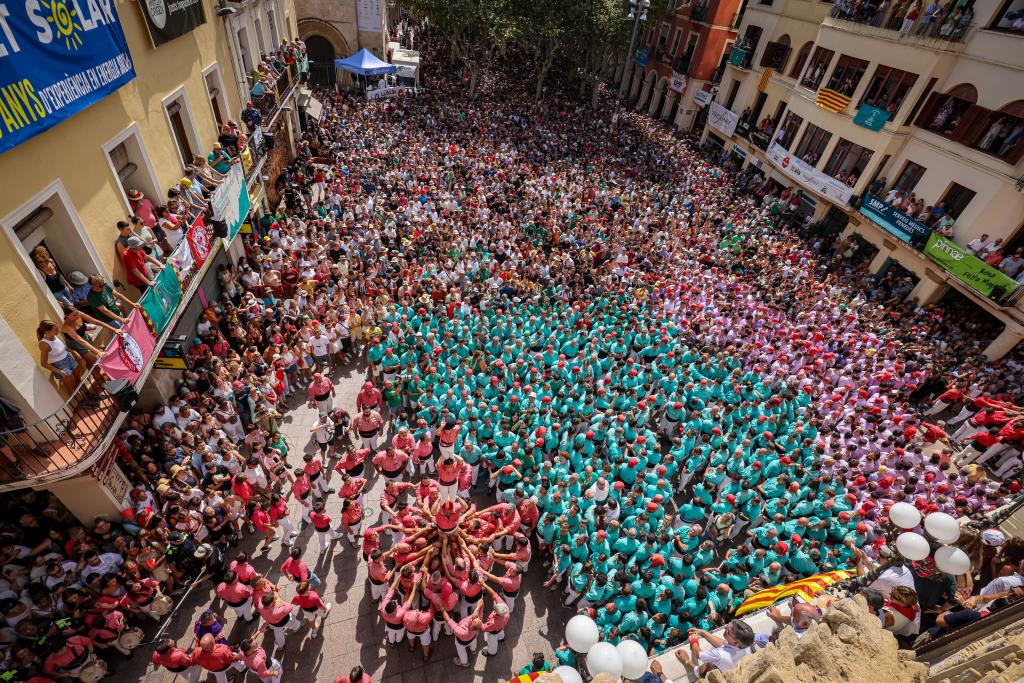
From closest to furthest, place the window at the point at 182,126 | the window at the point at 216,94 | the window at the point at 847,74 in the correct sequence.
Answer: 1. the window at the point at 182,126
2. the window at the point at 216,94
3. the window at the point at 847,74

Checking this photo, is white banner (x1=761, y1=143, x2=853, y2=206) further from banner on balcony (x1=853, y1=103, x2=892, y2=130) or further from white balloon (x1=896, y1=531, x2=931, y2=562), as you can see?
white balloon (x1=896, y1=531, x2=931, y2=562)

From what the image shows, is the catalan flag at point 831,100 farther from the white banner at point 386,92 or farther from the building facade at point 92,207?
the building facade at point 92,207

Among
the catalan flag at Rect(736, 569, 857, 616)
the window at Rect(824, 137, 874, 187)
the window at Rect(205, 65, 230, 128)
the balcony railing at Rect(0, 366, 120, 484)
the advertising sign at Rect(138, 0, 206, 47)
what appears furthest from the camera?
the window at Rect(824, 137, 874, 187)

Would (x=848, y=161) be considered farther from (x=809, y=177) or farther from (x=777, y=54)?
(x=777, y=54)

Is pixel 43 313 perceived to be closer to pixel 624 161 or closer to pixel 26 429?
pixel 26 429

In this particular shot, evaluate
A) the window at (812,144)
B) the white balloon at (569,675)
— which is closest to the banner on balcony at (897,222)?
the window at (812,144)

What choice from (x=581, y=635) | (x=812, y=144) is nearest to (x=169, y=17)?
(x=581, y=635)

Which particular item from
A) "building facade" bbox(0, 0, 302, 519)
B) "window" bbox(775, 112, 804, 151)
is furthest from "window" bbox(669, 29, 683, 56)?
"building facade" bbox(0, 0, 302, 519)
